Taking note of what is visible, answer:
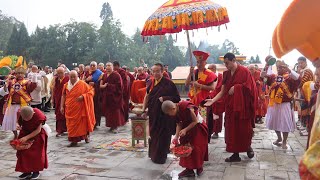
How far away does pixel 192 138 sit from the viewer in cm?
496

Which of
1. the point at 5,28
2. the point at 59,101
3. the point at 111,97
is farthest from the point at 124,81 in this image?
the point at 5,28

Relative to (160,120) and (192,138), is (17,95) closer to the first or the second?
(160,120)

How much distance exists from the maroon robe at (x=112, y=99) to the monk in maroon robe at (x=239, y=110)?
403 centimetres

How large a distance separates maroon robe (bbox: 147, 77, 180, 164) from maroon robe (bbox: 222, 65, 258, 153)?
92cm

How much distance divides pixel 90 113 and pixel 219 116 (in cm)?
278

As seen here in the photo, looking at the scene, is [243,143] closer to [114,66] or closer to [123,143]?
[123,143]

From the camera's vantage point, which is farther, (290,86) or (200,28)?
(290,86)

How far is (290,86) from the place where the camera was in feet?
20.8

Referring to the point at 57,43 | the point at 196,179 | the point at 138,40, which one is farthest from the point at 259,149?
the point at 138,40

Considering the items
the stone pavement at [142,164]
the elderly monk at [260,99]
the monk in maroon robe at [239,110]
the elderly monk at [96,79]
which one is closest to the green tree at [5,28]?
the elderly monk at [96,79]

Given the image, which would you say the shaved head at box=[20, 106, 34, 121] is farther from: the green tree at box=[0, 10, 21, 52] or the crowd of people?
the green tree at box=[0, 10, 21, 52]

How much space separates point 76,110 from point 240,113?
11.2 feet

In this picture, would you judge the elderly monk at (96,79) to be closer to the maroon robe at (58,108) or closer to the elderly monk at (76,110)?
the maroon robe at (58,108)

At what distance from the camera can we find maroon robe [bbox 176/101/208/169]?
4879 mm
